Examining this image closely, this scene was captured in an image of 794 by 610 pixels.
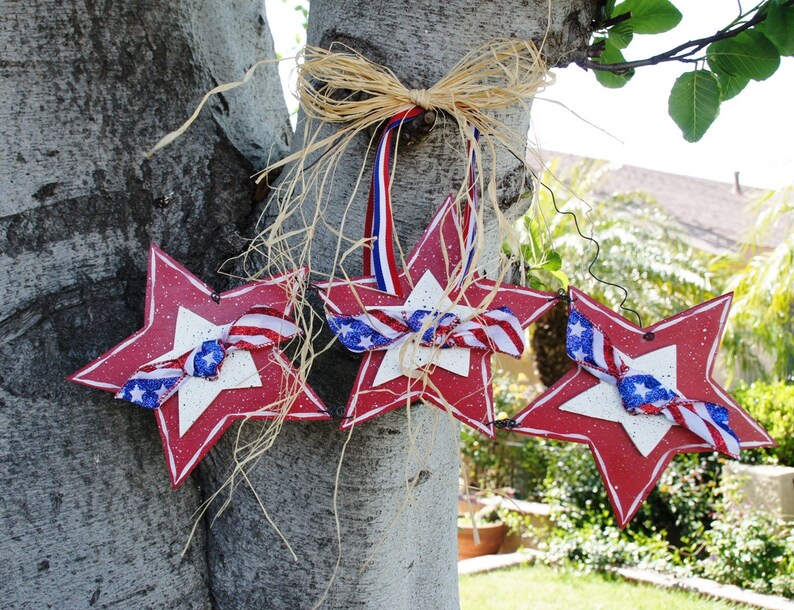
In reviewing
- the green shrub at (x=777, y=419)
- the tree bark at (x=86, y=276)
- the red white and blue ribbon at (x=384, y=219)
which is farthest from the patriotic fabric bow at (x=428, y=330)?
the green shrub at (x=777, y=419)

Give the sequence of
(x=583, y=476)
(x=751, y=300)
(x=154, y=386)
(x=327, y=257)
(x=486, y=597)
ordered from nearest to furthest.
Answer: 1. (x=154, y=386)
2. (x=327, y=257)
3. (x=486, y=597)
4. (x=583, y=476)
5. (x=751, y=300)

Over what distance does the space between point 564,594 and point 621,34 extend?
4.54m

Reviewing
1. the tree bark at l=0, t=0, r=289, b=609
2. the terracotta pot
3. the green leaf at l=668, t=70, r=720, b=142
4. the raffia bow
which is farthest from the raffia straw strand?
the terracotta pot

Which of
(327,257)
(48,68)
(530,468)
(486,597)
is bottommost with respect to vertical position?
(486,597)

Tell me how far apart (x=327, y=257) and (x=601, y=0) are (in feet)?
2.47

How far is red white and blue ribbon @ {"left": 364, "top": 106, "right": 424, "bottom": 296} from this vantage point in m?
1.35

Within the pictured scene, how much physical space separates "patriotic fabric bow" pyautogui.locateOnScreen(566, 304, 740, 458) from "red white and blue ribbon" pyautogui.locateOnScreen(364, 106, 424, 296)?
340mm

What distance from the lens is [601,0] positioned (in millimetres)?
1557

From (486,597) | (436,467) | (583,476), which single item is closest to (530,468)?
(583,476)

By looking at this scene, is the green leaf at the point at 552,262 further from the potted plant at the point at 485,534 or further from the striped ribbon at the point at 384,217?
the potted plant at the point at 485,534

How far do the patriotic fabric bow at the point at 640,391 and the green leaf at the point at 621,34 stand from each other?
2.13 feet

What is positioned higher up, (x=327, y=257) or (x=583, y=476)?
(x=327, y=257)

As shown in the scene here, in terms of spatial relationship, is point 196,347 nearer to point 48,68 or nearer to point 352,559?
point 352,559

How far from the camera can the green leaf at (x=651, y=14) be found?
5.33 feet
